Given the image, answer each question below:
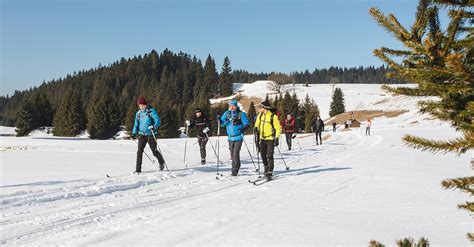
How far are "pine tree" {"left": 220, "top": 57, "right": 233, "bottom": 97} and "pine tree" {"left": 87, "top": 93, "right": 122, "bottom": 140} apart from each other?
90.0 meters

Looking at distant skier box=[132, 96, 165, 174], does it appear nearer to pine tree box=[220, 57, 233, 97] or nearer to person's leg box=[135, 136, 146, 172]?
person's leg box=[135, 136, 146, 172]

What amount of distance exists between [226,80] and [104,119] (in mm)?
97649

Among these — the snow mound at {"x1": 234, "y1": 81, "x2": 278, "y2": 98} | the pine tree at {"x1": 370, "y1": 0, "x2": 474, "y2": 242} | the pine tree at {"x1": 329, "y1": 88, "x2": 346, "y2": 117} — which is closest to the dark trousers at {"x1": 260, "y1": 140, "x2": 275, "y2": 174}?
the pine tree at {"x1": 370, "y1": 0, "x2": 474, "y2": 242}

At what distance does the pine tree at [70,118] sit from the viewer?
6612 cm

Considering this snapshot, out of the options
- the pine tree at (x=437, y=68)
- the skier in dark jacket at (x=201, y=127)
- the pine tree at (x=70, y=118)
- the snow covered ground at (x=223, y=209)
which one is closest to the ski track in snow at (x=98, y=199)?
the snow covered ground at (x=223, y=209)

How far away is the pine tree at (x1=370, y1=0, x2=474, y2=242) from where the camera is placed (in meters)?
1.81

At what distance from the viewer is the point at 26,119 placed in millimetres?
68375

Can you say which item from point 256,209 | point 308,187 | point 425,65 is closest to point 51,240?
point 256,209

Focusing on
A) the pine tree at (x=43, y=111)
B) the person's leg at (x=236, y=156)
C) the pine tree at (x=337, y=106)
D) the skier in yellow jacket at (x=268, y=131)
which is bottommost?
the person's leg at (x=236, y=156)

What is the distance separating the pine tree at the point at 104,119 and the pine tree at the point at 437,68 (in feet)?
207

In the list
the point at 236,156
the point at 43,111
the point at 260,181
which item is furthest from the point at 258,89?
the point at 260,181

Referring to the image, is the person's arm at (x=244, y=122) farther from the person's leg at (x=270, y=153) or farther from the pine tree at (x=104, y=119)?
the pine tree at (x=104, y=119)

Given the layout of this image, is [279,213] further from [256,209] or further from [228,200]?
[228,200]

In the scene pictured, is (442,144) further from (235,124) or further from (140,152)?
(140,152)
